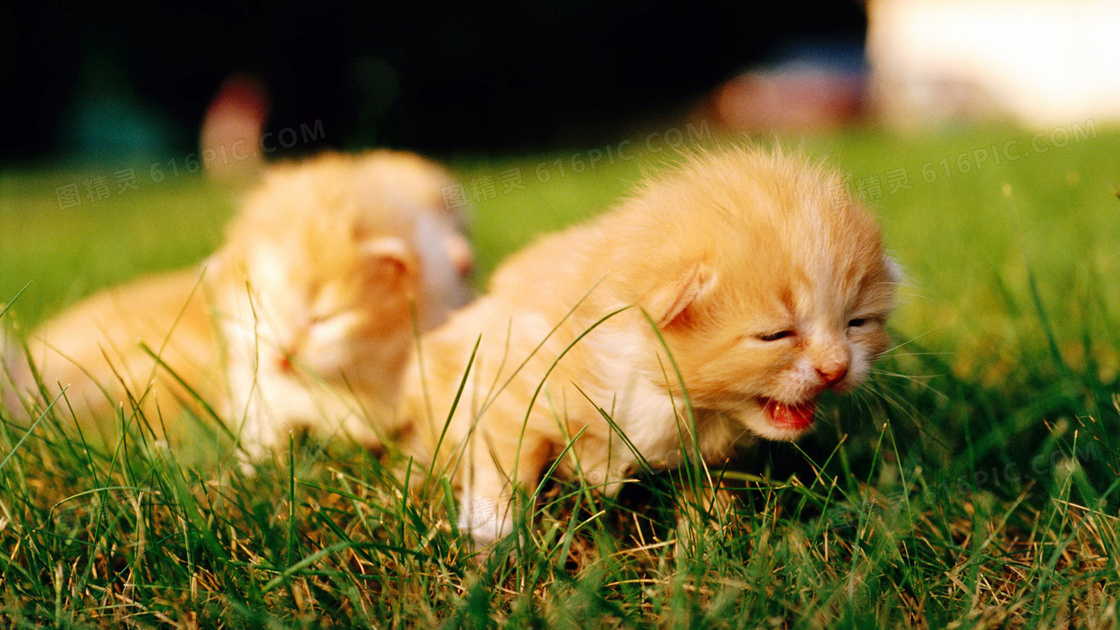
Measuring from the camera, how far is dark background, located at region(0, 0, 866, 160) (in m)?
9.73

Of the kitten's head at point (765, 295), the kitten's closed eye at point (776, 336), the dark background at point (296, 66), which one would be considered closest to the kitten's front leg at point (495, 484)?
the kitten's head at point (765, 295)

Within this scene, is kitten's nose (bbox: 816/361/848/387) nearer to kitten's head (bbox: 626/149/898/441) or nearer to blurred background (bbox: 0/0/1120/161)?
kitten's head (bbox: 626/149/898/441)

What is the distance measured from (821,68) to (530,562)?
573 inches

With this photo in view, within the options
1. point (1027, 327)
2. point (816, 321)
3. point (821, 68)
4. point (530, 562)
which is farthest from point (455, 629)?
point (821, 68)

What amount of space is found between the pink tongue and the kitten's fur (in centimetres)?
86

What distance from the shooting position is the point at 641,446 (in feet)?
4.66

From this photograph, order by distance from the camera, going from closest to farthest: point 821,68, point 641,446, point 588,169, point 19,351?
point 641,446 → point 19,351 → point 588,169 → point 821,68

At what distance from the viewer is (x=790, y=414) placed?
1359 millimetres

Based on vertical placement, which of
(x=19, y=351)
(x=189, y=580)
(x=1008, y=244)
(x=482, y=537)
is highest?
(x=19, y=351)

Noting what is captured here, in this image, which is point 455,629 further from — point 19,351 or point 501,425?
point 19,351

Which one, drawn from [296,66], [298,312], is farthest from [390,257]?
[296,66]

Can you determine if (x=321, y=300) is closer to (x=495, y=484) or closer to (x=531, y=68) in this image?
(x=495, y=484)

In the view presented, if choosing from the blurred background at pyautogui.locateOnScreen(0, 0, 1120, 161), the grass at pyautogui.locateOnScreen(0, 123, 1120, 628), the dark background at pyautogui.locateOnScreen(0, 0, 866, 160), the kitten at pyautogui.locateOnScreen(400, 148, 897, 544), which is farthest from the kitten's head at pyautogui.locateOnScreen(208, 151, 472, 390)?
the dark background at pyautogui.locateOnScreen(0, 0, 866, 160)

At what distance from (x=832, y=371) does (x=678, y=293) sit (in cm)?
27
